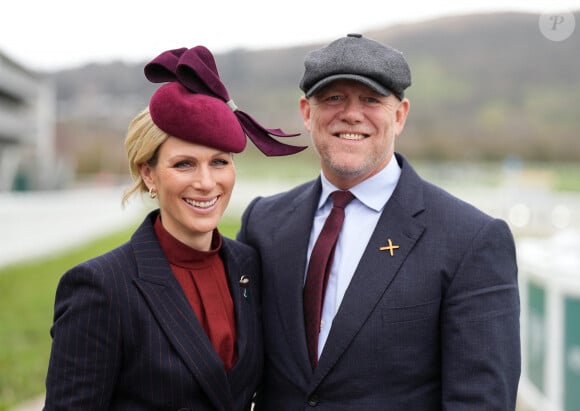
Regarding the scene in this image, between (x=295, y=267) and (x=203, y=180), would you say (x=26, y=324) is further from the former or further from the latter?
(x=203, y=180)

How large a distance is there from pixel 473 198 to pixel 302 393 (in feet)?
100

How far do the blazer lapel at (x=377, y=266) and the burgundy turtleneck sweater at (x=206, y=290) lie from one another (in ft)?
1.23

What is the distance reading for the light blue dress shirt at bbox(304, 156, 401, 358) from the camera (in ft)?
9.11

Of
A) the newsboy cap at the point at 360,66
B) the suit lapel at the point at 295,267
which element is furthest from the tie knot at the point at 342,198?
the newsboy cap at the point at 360,66

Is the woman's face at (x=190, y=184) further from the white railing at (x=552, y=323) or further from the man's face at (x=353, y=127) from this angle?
the white railing at (x=552, y=323)

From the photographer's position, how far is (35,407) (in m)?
5.98

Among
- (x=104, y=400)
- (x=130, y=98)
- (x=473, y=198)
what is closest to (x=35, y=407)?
(x=104, y=400)

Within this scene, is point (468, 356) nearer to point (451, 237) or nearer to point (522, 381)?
point (451, 237)

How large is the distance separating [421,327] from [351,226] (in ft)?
1.67

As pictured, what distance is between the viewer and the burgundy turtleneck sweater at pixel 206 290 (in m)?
2.62

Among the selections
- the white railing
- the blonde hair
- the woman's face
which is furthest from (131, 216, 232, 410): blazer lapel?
the white railing

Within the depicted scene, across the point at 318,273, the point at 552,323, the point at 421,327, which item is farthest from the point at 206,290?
the point at 552,323

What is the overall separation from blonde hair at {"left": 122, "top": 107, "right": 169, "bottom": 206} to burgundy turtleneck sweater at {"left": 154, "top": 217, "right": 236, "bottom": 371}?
10.2 inches

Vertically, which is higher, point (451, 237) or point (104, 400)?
point (451, 237)
